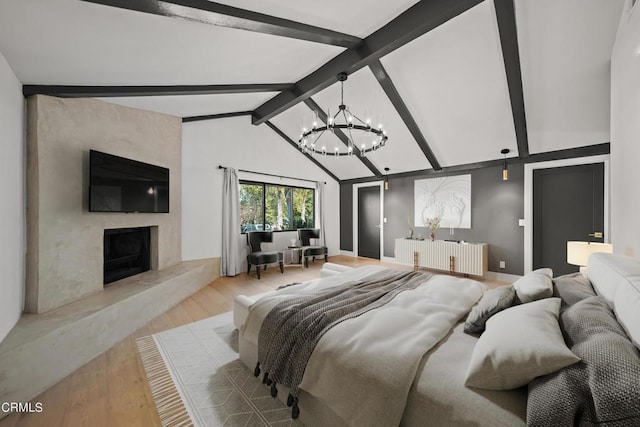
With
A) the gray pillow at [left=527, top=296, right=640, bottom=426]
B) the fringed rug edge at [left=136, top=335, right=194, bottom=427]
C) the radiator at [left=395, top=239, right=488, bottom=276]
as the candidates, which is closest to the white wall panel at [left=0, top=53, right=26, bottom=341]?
the fringed rug edge at [left=136, top=335, right=194, bottom=427]

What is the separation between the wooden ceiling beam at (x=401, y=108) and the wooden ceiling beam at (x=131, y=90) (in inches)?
61.4

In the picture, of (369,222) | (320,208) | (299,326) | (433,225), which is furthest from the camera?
(369,222)

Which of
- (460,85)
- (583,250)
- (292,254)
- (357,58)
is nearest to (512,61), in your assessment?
(460,85)

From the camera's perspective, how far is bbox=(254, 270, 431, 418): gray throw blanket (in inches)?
60.4

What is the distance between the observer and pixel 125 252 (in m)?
3.45

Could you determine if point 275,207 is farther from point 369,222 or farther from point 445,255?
point 445,255

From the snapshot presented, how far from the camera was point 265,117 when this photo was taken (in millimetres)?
4898

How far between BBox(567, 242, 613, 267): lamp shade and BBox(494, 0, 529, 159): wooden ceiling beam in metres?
1.99

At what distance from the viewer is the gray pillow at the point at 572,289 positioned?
149cm

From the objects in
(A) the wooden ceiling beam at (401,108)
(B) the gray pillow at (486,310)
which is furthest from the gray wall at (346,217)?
(B) the gray pillow at (486,310)

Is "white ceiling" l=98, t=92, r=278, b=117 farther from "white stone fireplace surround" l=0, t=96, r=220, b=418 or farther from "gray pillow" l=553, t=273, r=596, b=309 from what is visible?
"gray pillow" l=553, t=273, r=596, b=309

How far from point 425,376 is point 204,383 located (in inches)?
64.1

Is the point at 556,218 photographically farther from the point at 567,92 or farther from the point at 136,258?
the point at 136,258

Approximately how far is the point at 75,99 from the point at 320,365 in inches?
138
